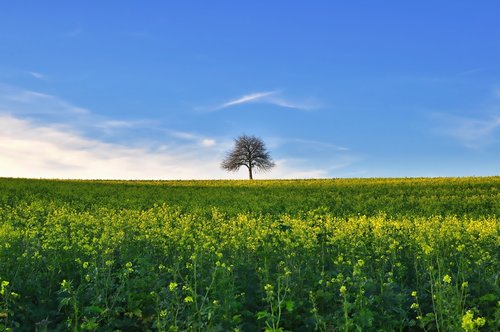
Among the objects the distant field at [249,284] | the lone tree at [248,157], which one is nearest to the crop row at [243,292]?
the distant field at [249,284]

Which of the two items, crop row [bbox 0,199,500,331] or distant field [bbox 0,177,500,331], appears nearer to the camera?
crop row [bbox 0,199,500,331]

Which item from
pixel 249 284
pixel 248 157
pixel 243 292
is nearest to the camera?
pixel 243 292

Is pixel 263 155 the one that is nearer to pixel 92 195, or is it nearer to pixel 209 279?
pixel 92 195

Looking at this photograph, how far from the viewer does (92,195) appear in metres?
40.4

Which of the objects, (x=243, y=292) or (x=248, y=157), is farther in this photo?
(x=248, y=157)

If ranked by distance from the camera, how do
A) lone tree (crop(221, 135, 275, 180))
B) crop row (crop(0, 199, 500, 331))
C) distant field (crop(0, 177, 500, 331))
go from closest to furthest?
crop row (crop(0, 199, 500, 331)), distant field (crop(0, 177, 500, 331)), lone tree (crop(221, 135, 275, 180))

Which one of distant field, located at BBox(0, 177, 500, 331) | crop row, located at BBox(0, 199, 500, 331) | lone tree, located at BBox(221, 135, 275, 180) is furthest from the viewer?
lone tree, located at BBox(221, 135, 275, 180)

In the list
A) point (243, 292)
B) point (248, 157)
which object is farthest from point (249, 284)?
point (248, 157)

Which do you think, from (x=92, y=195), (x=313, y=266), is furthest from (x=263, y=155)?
(x=313, y=266)

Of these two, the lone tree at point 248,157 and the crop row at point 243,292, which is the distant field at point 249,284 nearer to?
the crop row at point 243,292

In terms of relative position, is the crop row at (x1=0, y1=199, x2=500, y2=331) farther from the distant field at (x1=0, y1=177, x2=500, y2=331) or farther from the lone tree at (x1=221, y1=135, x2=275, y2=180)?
the lone tree at (x1=221, y1=135, x2=275, y2=180)

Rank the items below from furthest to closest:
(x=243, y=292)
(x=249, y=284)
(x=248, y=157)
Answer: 1. (x=248, y=157)
2. (x=249, y=284)
3. (x=243, y=292)

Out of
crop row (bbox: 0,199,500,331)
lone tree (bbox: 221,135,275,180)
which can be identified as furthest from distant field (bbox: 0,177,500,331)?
A: lone tree (bbox: 221,135,275,180)

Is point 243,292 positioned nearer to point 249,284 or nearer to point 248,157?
point 249,284
